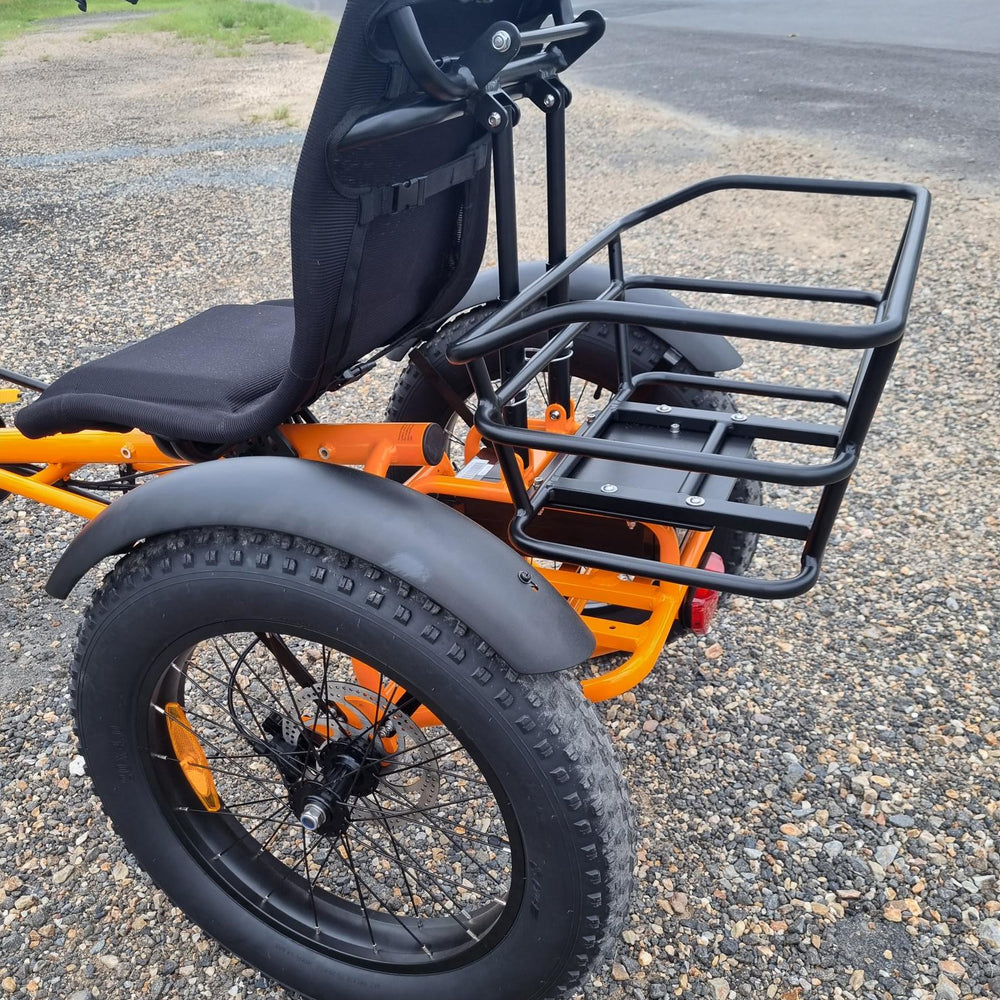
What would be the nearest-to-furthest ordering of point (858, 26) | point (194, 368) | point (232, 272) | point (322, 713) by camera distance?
point (322, 713) → point (194, 368) → point (232, 272) → point (858, 26)

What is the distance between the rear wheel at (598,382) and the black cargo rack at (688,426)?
0.24 m

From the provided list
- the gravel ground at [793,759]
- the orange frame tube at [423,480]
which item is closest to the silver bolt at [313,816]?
the orange frame tube at [423,480]

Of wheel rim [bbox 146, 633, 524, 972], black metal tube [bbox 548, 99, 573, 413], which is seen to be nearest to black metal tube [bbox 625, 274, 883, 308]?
black metal tube [bbox 548, 99, 573, 413]

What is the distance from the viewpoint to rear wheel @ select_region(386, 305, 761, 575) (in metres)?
2.34

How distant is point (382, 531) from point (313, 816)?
59cm

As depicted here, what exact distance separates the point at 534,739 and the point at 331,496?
1.57 feet

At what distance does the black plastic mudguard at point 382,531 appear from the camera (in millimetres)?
1364

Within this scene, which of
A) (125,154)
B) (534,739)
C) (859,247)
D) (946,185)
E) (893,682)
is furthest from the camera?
(125,154)

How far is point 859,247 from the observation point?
5.29 meters

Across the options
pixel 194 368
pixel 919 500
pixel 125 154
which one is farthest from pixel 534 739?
pixel 125 154

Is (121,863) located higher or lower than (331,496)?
lower

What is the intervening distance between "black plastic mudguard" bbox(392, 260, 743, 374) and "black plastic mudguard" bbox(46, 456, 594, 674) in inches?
36.6

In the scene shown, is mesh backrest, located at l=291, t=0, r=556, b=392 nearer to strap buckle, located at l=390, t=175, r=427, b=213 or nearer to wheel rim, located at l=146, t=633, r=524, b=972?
strap buckle, located at l=390, t=175, r=427, b=213

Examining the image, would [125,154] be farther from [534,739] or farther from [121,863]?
[534,739]
